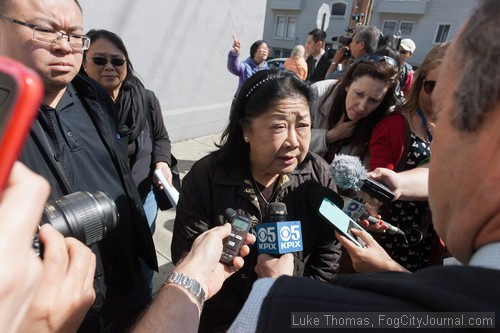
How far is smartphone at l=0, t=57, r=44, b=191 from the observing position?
377mm

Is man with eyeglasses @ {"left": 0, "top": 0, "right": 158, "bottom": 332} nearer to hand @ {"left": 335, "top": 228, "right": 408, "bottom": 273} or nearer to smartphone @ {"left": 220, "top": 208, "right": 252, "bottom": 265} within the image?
smartphone @ {"left": 220, "top": 208, "right": 252, "bottom": 265}

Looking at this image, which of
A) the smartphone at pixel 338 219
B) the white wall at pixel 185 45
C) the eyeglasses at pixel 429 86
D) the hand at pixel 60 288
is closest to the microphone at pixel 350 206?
the smartphone at pixel 338 219

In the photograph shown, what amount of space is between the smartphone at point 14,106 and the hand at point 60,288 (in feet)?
1.55

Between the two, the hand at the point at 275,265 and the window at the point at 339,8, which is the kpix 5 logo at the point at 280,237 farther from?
the window at the point at 339,8

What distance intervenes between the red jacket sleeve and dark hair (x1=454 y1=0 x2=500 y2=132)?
129 centimetres

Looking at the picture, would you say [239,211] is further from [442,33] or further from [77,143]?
[442,33]

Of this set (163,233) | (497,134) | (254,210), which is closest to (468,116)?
(497,134)

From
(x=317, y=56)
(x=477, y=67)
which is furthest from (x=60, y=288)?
(x=317, y=56)

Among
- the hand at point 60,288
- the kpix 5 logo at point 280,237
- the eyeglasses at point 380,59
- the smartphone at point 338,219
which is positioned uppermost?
the eyeglasses at point 380,59

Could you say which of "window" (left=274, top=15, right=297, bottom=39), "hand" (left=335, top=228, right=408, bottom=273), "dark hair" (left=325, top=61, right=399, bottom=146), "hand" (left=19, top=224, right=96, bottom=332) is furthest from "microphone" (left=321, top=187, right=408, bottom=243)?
"window" (left=274, top=15, right=297, bottom=39)

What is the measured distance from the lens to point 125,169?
1.65 meters

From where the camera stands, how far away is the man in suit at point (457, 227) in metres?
0.53

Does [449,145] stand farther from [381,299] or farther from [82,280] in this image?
[82,280]

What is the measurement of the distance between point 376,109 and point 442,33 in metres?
22.5
